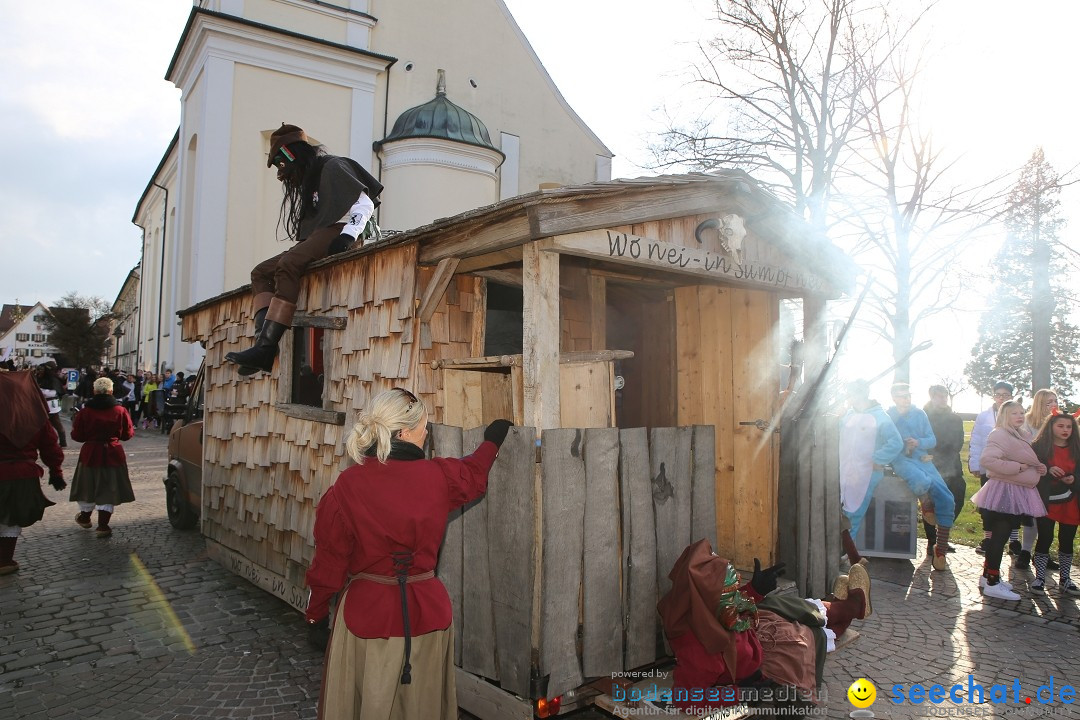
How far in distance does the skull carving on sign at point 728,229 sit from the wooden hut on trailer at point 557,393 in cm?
2

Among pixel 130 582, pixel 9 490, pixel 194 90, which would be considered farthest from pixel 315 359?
pixel 194 90

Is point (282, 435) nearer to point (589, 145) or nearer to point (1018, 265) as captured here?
point (589, 145)

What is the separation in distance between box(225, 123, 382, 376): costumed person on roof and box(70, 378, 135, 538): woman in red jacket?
3286mm

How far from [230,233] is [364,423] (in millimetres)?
16740

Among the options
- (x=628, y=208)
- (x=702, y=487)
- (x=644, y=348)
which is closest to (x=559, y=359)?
(x=628, y=208)

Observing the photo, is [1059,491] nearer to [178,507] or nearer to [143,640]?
[143,640]

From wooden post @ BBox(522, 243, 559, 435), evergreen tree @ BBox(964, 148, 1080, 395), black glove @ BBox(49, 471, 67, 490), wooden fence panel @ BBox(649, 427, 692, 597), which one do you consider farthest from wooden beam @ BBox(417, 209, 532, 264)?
evergreen tree @ BBox(964, 148, 1080, 395)

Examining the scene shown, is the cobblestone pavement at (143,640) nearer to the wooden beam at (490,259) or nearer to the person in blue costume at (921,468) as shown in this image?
the wooden beam at (490,259)

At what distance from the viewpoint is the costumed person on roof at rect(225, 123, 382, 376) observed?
5.68 metres

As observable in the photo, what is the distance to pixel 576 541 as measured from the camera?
3750mm

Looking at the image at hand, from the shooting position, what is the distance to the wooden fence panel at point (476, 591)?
392cm

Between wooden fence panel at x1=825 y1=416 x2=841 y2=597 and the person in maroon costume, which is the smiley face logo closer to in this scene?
wooden fence panel at x1=825 y1=416 x2=841 y2=597

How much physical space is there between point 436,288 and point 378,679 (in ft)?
8.43

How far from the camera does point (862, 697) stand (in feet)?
13.4
